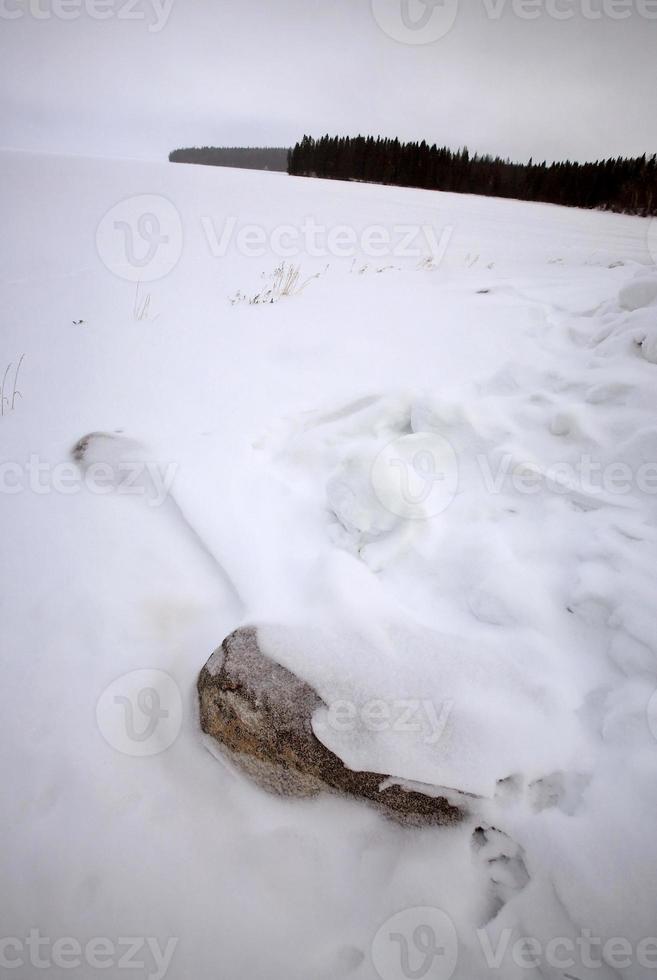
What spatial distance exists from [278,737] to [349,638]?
35 centimetres

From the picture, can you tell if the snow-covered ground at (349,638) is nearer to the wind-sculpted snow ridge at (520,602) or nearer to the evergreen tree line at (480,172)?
the wind-sculpted snow ridge at (520,602)

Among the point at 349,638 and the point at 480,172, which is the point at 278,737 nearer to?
the point at 349,638

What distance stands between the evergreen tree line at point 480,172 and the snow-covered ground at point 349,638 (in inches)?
587

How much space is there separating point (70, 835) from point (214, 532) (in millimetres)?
1092

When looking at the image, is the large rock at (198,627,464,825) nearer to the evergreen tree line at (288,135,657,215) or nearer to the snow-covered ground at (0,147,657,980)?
the snow-covered ground at (0,147,657,980)

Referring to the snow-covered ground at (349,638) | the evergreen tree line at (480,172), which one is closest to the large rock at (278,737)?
the snow-covered ground at (349,638)

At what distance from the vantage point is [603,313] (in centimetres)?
311

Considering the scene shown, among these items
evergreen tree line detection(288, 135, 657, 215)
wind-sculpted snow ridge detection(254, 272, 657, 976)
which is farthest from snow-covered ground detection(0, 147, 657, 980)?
evergreen tree line detection(288, 135, 657, 215)

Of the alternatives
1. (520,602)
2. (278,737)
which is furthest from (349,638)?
(520,602)

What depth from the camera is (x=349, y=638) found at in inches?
57.4

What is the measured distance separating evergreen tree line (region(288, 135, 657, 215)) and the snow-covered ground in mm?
14921

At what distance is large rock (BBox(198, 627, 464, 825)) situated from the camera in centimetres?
124

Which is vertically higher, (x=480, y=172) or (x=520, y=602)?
(x=480, y=172)

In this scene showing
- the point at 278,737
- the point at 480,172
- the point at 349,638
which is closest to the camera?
the point at 278,737
